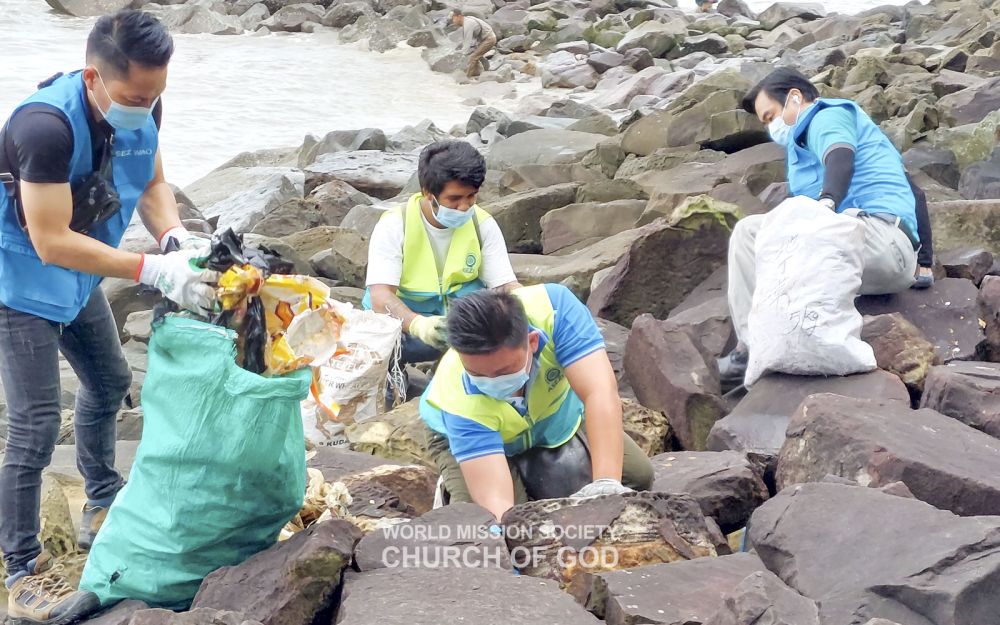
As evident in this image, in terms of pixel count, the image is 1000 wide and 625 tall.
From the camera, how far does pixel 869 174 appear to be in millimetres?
4316

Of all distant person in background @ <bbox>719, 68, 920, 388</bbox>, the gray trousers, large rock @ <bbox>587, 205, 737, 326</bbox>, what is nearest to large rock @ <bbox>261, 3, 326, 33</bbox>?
large rock @ <bbox>587, 205, 737, 326</bbox>

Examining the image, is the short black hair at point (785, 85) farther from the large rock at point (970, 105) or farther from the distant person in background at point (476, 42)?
the distant person in background at point (476, 42)

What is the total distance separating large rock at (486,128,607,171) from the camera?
955 centimetres

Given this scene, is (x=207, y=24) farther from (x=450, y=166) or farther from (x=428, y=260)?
(x=450, y=166)

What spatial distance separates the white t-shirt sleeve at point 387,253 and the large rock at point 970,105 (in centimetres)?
473

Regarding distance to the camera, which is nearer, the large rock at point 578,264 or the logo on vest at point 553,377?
the logo on vest at point 553,377

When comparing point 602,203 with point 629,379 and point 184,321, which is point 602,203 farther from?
point 184,321

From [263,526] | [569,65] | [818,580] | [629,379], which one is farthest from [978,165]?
[569,65]

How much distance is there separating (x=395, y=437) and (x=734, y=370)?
4.55 feet

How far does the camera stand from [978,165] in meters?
6.06

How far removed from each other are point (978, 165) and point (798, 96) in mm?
2071

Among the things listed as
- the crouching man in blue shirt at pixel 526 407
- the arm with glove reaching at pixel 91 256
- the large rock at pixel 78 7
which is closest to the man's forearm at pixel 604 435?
the crouching man in blue shirt at pixel 526 407

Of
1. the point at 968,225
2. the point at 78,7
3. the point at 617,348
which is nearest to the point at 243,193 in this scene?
the point at 617,348

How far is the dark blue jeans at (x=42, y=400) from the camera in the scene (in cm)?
281
